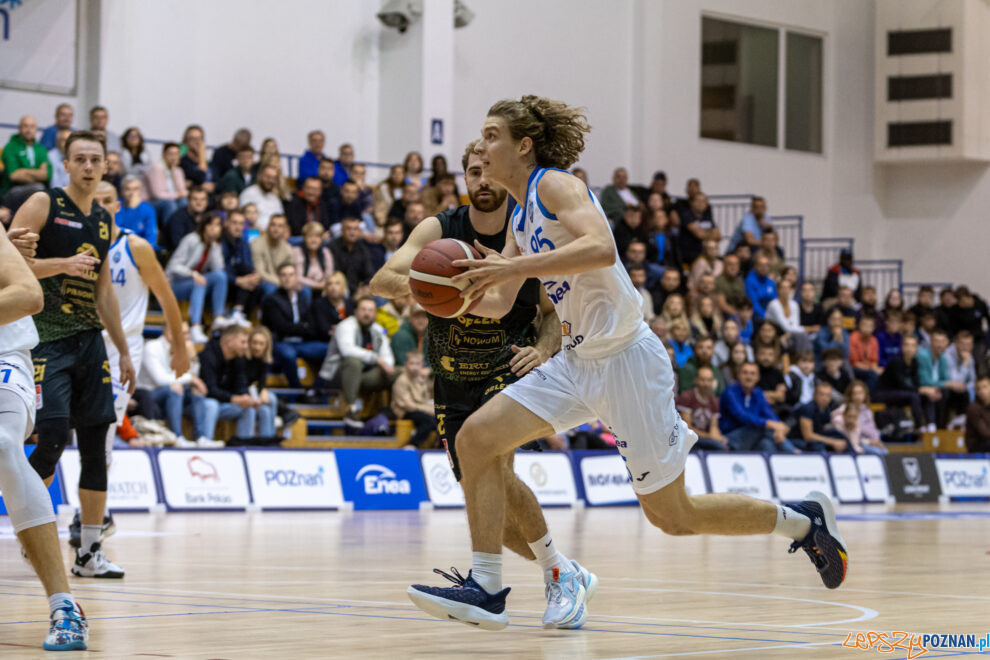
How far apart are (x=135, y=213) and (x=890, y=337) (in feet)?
42.0

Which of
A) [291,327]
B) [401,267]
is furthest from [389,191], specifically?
[401,267]

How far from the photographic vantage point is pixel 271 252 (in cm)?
1697

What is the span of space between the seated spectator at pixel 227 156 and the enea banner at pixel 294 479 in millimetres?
5197

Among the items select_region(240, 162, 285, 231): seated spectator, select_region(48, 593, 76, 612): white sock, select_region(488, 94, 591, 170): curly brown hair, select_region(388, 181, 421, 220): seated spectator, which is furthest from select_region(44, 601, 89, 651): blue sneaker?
select_region(388, 181, 421, 220): seated spectator

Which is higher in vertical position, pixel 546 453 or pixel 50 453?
pixel 50 453

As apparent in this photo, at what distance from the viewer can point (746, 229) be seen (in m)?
24.1

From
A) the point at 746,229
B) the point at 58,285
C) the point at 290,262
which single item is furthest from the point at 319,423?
the point at 746,229

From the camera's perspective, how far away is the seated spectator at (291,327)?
54.1 feet

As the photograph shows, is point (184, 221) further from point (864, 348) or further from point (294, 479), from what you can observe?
point (864, 348)

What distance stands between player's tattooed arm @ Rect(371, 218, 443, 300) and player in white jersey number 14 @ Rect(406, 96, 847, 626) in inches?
29.9

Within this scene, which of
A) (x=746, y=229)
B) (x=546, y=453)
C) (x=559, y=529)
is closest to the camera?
(x=559, y=529)

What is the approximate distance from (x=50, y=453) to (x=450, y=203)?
12.3m

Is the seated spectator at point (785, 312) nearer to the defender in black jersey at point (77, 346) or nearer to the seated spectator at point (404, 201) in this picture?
A: the seated spectator at point (404, 201)

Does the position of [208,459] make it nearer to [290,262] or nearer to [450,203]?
[290,262]
